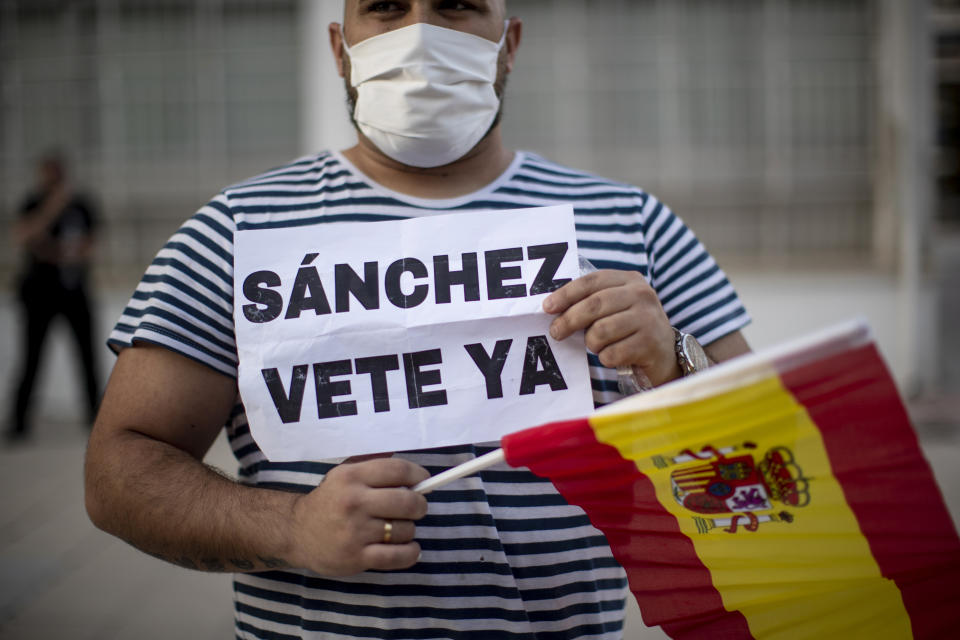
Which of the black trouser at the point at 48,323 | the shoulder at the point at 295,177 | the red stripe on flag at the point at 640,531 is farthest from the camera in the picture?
the black trouser at the point at 48,323

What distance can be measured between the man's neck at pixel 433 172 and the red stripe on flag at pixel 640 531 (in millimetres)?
529

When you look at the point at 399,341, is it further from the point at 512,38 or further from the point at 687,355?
the point at 512,38

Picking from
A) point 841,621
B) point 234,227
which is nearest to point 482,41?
point 234,227

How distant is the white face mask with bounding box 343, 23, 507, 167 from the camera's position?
4.78 ft

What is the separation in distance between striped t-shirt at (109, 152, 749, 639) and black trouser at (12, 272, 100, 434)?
5117mm

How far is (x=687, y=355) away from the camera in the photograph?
4.15 ft

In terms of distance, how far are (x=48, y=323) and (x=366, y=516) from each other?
5.65 meters

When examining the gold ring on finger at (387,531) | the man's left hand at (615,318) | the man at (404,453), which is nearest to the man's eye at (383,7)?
the man at (404,453)

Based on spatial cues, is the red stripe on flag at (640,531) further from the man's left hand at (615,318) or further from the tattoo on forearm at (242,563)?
the tattoo on forearm at (242,563)

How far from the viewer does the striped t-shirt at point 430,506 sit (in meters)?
1.30

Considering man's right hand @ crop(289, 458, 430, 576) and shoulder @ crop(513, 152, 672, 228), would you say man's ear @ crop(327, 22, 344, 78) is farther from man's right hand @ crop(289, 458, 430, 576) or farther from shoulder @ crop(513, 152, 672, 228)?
man's right hand @ crop(289, 458, 430, 576)

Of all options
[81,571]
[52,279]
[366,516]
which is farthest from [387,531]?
[52,279]

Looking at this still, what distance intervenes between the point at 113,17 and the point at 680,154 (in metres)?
5.10

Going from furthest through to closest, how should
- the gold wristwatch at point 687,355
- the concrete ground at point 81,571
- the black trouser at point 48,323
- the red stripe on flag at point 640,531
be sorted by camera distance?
the black trouser at point 48,323
the concrete ground at point 81,571
the gold wristwatch at point 687,355
the red stripe on flag at point 640,531
